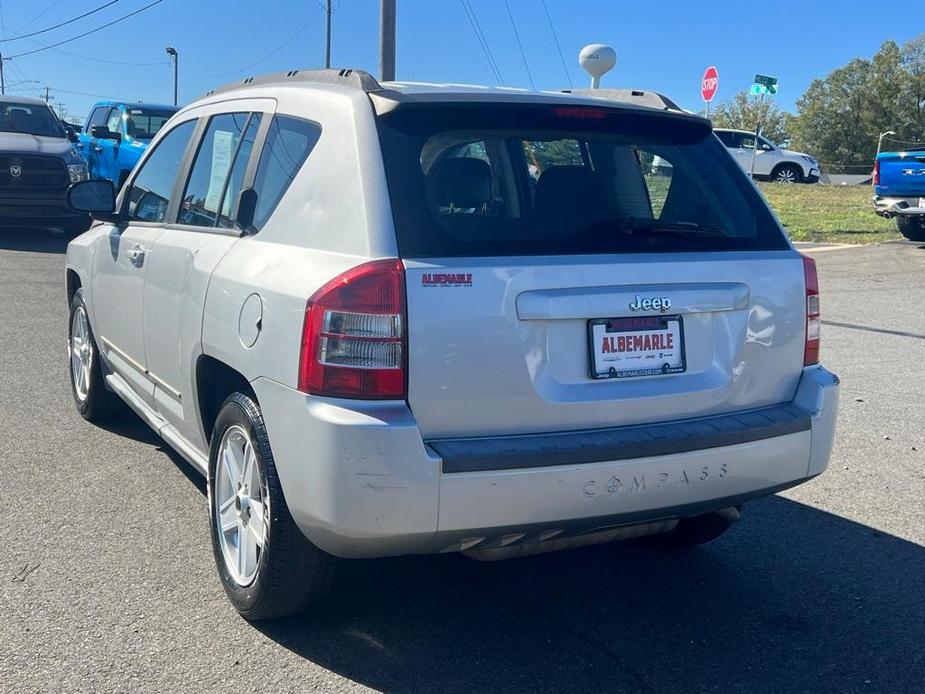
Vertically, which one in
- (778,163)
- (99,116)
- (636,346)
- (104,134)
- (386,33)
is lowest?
(636,346)

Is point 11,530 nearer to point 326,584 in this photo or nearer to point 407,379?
point 326,584

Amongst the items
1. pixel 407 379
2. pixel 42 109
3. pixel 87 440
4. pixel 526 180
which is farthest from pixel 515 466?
pixel 42 109

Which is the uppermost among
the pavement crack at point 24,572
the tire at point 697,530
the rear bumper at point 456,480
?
the rear bumper at point 456,480

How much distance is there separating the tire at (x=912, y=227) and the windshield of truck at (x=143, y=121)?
479 inches

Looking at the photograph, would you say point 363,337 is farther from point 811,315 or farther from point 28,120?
point 28,120

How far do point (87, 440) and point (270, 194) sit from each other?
8.62 ft

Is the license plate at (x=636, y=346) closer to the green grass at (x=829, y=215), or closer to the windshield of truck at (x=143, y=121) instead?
the green grass at (x=829, y=215)

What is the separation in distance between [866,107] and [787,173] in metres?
44.8

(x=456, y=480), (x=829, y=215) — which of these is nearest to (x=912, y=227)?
(x=829, y=215)

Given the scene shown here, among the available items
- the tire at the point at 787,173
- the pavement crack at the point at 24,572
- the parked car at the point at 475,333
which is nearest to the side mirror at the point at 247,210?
the parked car at the point at 475,333

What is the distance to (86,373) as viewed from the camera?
586 cm

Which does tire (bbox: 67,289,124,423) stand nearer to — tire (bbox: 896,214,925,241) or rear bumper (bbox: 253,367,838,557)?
rear bumper (bbox: 253,367,838,557)

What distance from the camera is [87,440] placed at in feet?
18.2

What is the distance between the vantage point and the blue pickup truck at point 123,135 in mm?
16203
